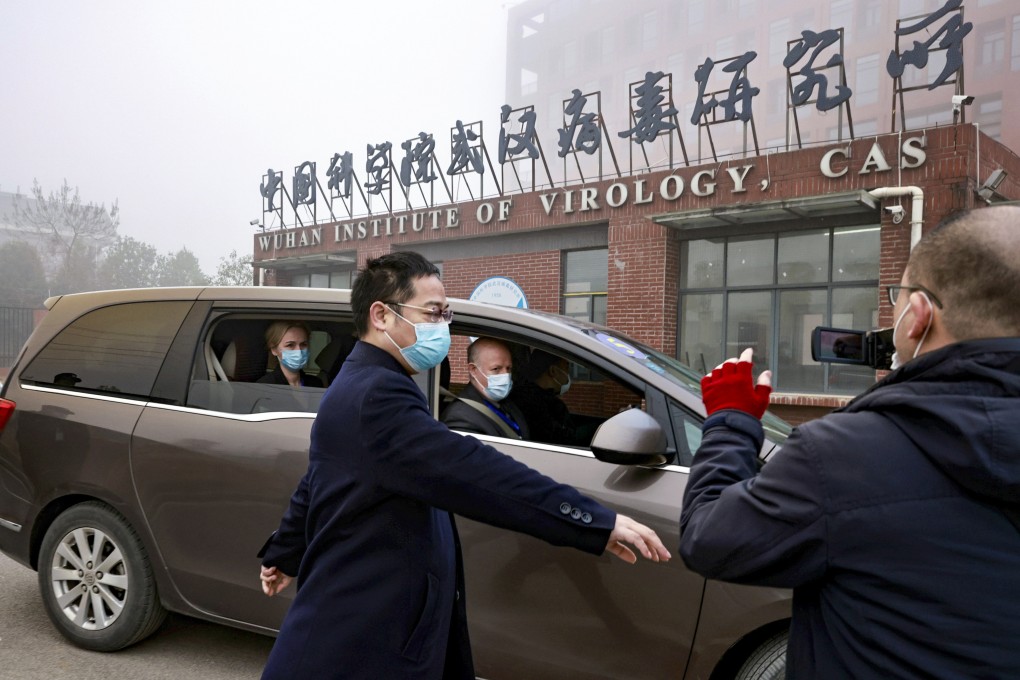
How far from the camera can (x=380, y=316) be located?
1972 mm

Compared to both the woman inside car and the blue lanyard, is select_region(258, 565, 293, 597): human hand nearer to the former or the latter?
the blue lanyard

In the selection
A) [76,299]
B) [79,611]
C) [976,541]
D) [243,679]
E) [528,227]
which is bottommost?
[243,679]

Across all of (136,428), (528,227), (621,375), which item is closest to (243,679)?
(136,428)

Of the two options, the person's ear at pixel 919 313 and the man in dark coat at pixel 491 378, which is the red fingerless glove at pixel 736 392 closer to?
the person's ear at pixel 919 313

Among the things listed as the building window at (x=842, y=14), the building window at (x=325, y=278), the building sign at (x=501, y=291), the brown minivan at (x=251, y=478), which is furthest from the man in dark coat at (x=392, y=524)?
the building window at (x=842, y=14)

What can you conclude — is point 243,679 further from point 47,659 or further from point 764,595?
point 764,595

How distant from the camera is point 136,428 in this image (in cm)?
333

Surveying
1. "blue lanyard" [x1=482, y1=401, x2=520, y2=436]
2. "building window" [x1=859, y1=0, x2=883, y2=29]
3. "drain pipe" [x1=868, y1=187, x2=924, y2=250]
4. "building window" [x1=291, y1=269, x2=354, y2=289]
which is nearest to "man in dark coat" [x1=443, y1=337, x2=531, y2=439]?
"blue lanyard" [x1=482, y1=401, x2=520, y2=436]

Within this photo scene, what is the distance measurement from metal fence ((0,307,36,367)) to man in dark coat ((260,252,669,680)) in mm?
25875

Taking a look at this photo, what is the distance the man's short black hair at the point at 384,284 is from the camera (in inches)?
78.6

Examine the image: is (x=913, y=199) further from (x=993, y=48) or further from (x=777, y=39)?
(x=777, y=39)

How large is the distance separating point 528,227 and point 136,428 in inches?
454

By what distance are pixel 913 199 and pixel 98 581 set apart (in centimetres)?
1039

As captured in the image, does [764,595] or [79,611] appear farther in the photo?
[79,611]
